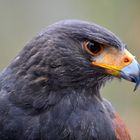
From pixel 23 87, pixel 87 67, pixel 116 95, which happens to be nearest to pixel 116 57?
pixel 87 67

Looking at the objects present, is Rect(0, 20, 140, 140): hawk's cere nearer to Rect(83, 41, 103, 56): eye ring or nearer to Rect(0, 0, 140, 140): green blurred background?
Rect(83, 41, 103, 56): eye ring

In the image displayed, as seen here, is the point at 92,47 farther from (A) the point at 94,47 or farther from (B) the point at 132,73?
(B) the point at 132,73

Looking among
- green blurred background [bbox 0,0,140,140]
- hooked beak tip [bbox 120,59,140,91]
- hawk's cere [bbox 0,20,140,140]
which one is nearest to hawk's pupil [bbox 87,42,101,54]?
hawk's cere [bbox 0,20,140,140]

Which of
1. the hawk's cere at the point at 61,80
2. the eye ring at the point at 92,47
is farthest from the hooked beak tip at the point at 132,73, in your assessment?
the eye ring at the point at 92,47

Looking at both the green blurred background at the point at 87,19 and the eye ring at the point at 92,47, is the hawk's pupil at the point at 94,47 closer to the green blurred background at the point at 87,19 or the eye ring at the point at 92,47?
the eye ring at the point at 92,47

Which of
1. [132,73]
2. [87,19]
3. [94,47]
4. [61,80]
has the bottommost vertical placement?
[87,19]

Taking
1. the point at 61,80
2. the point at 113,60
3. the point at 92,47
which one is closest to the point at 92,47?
the point at 92,47

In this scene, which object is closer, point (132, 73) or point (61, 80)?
point (132, 73)

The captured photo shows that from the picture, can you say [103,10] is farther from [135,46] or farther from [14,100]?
[14,100]
